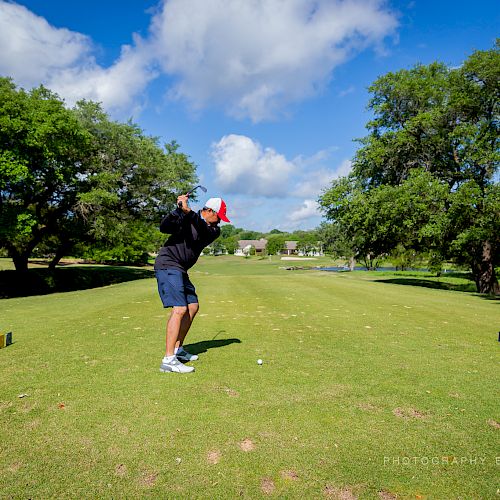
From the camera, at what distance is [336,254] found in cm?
6694

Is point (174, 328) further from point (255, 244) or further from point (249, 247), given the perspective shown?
point (255, 244)

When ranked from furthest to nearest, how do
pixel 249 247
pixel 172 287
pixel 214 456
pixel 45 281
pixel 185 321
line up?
pixel 249 247, pixel 45 281, pixel 185 321, pixel 172 287, pixel 214 456

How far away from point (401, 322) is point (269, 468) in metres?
7.78

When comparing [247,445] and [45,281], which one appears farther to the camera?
[45,281]

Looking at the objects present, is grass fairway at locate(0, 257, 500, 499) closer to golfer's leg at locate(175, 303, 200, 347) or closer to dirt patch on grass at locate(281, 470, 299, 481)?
dirt patch on grass at locate(281, 470, 299, 481)

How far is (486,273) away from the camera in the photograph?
2548 cm

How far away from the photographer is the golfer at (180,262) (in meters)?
5.47

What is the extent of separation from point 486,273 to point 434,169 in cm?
837

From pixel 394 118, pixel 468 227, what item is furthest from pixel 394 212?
pixel 394 118

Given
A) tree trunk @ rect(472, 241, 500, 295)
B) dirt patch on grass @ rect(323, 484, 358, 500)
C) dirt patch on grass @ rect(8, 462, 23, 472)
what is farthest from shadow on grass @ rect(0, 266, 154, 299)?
tree trunk @ rect(472, 241, 500, 295)

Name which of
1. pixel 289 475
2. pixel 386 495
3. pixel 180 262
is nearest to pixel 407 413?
pixel 386 495

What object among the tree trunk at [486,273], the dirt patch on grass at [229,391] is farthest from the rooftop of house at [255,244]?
the dirt patch on grass at [229,391]

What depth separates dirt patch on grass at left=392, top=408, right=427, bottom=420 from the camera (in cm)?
401

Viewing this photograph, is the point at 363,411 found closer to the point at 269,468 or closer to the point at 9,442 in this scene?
the point at 269,468
